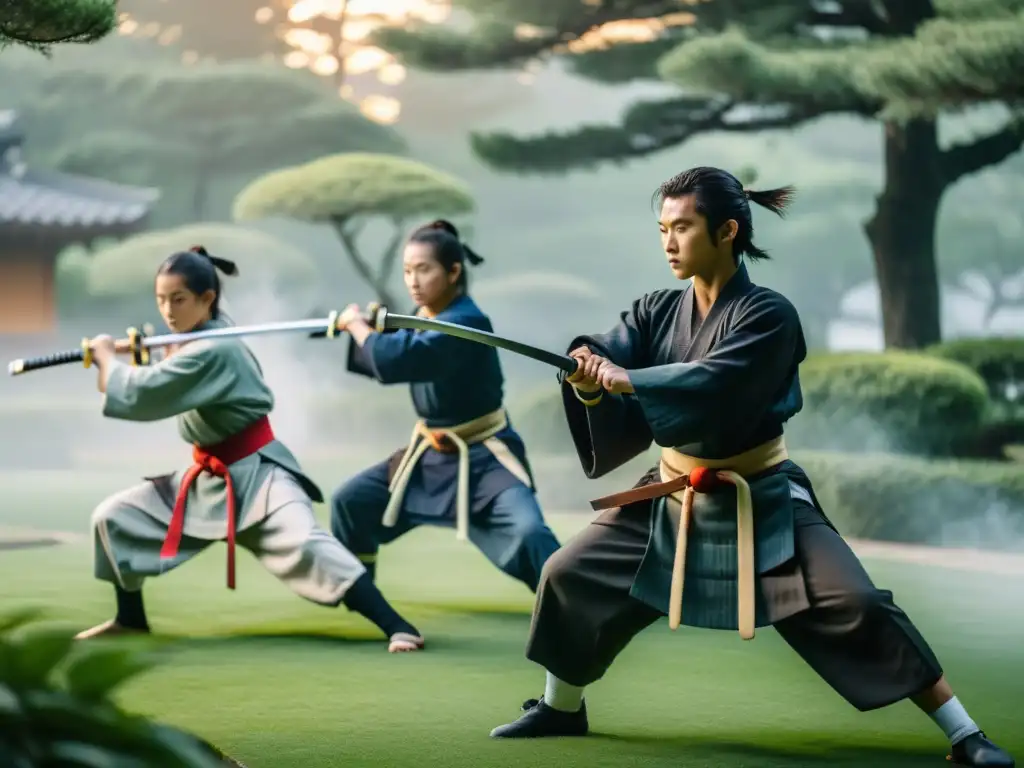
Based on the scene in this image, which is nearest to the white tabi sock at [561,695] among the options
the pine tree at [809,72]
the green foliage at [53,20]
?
the green foliage at [53,20]

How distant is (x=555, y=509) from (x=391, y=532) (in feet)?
14.2

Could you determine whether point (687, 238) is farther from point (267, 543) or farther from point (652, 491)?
point (267, 543)

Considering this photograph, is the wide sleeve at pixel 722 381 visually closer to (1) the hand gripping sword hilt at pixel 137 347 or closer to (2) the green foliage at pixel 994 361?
(1) the hand gripping sword hilt at pixel 137 347

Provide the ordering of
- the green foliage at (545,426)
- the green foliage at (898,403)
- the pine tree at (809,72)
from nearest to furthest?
the pine tree at (809,72), the green foliage at (898,403), the green foliage at (545,426)

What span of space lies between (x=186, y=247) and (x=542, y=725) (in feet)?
29.6

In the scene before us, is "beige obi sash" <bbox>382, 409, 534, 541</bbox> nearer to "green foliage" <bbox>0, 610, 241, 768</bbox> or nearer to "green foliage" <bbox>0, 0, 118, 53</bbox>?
"green foliage" <bbox>0, 0, 118, 53</bbox>

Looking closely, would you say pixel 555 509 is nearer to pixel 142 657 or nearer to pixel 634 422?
pixel 634 422

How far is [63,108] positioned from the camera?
1190 cm

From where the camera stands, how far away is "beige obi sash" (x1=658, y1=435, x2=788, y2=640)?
8.65 feet

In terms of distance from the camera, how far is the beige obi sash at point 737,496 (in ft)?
8.65

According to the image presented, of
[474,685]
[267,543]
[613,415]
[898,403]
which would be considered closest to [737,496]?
[613,415]

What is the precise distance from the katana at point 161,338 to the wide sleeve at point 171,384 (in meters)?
0.06

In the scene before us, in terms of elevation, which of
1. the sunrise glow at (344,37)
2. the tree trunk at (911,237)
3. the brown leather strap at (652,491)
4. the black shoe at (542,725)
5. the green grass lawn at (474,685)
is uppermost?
the sunrise glow at (344,37)

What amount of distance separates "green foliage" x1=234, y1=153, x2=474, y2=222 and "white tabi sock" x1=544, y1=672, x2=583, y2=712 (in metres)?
8.01
